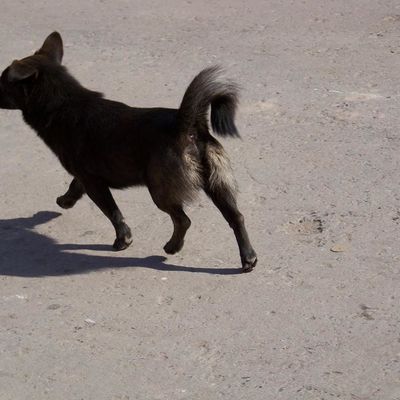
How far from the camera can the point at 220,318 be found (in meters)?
6.39

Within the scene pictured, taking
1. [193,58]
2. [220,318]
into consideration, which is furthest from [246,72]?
[220,318]

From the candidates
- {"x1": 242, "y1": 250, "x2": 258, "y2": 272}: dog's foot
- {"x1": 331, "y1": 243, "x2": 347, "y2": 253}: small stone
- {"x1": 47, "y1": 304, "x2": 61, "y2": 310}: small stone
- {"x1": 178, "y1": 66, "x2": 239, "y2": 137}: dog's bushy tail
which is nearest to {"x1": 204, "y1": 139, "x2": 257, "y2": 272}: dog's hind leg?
{"x1": 242, "y1": 250, "x2": 258, "y2": 272}: dog's foot

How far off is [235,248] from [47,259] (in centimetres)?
126

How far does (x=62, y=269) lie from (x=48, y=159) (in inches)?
68.4

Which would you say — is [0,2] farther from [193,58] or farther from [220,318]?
[220,318]

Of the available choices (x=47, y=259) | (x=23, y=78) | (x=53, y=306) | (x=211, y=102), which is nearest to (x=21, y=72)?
(x=23, y=78)

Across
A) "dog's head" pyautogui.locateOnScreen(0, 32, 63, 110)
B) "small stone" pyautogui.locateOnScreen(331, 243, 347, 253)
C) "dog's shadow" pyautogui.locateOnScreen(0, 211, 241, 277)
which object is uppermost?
"dog's head" pyautogui.locateOnScreen(0, 32, 63, 110)

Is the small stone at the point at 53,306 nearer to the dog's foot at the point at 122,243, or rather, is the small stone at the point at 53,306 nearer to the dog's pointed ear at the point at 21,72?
the dog's foot at the point at 122,243

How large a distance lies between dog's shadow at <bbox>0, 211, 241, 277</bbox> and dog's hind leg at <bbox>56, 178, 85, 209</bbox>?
Result: 28 cm

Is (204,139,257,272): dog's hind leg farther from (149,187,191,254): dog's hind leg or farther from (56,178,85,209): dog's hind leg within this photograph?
(56,178,85,209): dog's hind leg

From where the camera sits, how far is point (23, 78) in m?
7.33

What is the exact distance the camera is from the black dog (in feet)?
22.1

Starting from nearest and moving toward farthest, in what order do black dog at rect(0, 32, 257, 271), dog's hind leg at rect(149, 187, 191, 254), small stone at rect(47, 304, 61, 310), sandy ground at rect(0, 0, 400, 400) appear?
Answer: sandy ground at rect(0, 0, 400, 400)
small stone at rect(47, 304, 61, 310)
black dog at rect(0, 32, 257, 271)
dog's hind leg at rect(149, 187, 191, 254)

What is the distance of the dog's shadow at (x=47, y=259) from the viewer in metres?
7.07
